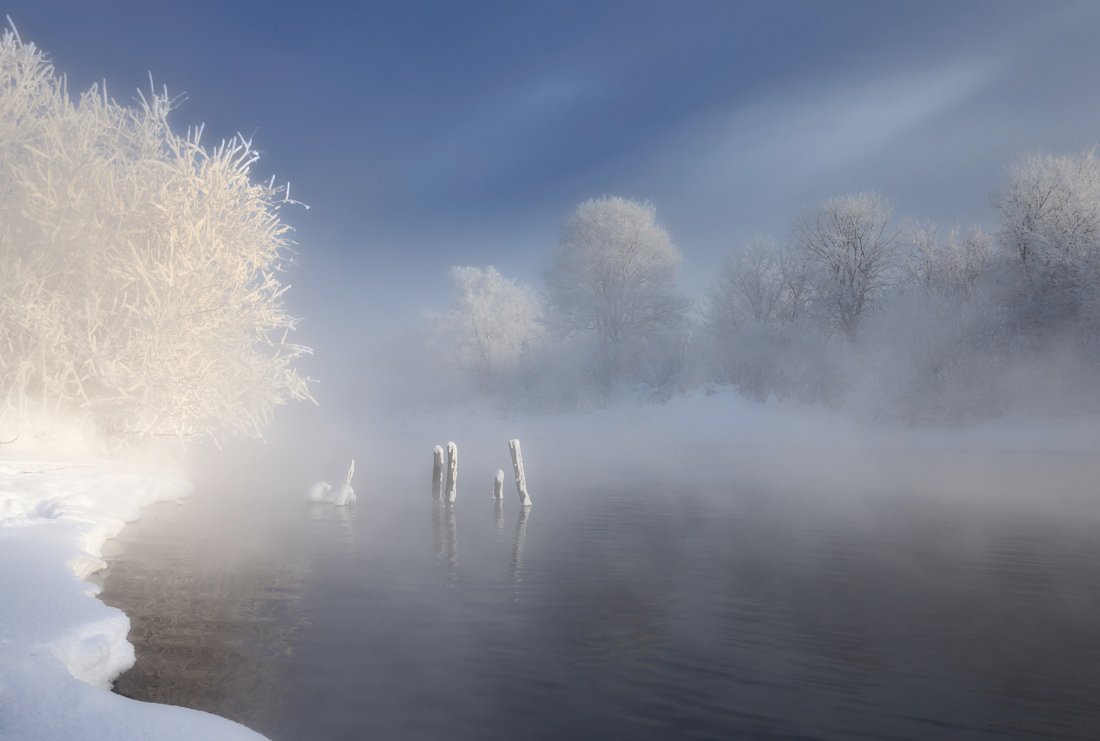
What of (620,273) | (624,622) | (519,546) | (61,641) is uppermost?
(620,273)

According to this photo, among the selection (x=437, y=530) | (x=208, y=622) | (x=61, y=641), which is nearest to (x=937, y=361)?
(x=437, y=530)

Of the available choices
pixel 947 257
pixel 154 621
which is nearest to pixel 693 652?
pixel 154 621

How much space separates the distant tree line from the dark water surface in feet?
45.7

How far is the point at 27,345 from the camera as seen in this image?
12.3 m

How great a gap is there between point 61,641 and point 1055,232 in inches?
1223

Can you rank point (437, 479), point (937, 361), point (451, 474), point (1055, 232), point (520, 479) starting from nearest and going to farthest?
point (520, 479), point (451, 474), point (437, 479), point (1055, 232), point (937, 361)

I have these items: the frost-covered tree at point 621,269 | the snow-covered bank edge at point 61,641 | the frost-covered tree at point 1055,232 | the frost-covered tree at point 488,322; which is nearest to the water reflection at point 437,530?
the snow-covered bank edge at point 61,641

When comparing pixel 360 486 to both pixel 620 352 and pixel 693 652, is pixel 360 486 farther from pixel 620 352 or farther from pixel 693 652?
pixel 620 352

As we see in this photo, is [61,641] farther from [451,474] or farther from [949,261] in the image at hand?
[949,261]

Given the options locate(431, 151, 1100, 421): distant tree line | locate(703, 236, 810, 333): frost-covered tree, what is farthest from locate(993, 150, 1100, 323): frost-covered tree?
locate(703, 236, 810, 333): frost-covered tree

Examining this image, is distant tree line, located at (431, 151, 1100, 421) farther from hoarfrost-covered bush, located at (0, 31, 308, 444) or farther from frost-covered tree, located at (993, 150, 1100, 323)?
hoarfrost-covered bush, located at (0, 31, 308, 444)

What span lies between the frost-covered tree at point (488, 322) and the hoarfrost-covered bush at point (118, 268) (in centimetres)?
2993

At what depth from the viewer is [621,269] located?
1569 inches

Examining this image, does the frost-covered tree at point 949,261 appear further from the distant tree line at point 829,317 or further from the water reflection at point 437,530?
the water reflection at point 437,530
